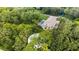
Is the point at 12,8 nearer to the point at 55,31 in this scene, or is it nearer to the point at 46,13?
the point at 46,13

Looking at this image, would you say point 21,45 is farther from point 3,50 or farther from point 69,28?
point 69,28

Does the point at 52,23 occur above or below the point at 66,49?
above

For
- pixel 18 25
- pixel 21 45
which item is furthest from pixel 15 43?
pixel 18 25

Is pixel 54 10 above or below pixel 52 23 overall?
above
